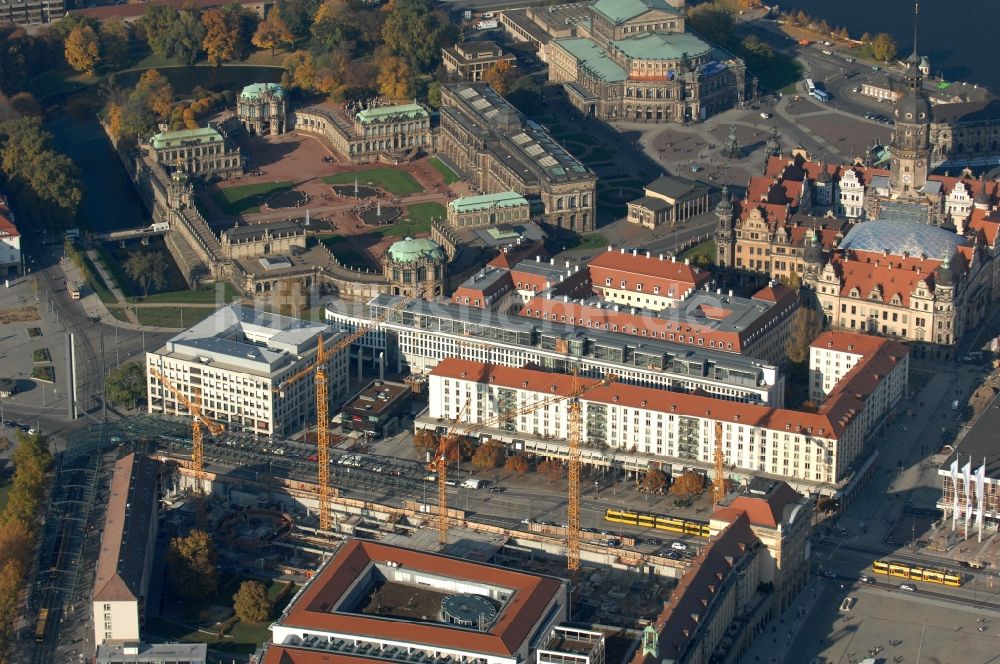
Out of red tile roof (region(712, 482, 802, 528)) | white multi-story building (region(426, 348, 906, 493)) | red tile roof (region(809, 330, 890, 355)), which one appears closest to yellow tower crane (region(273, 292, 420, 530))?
white multi-story building (region(426, 348, 906, 493))

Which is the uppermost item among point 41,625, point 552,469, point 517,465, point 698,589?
point 698,589

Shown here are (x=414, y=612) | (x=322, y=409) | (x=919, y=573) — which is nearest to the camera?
(x=414, y=612)

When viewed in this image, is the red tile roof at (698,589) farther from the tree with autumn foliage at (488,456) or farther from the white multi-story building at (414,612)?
the tree with autumn foliage at (488,456)

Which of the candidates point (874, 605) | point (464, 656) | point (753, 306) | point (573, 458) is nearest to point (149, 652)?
point (464, 656)

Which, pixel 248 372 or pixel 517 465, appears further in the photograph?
pixel 248 372

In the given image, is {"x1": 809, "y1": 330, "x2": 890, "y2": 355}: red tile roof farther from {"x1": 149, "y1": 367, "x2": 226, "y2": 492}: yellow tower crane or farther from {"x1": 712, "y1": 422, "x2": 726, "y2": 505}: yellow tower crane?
{"x1": 149, "y1": 367, "x2": 226, "y2": 492}: yellow tower crane

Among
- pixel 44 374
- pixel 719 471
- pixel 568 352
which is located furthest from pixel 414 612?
pixel 44 374

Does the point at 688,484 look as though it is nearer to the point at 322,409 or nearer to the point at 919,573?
the point at 919,573
